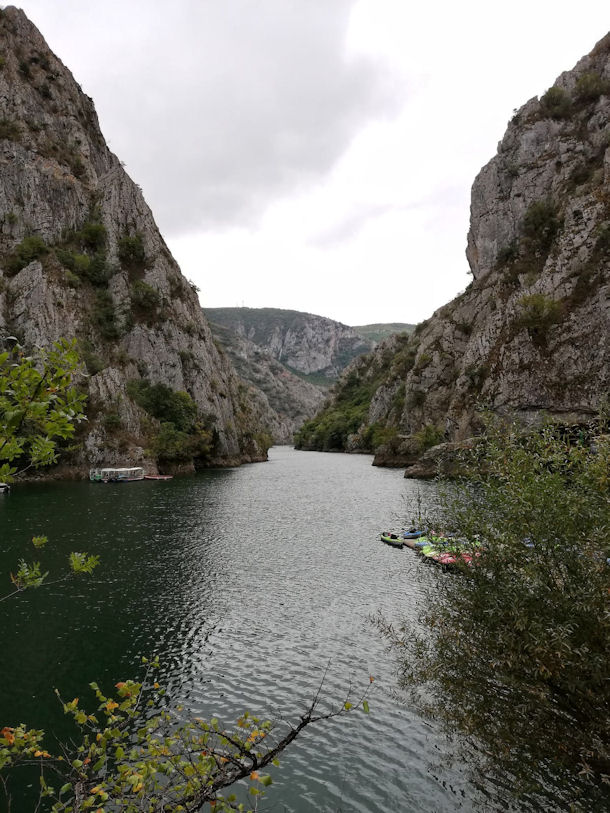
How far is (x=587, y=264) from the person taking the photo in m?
76.7

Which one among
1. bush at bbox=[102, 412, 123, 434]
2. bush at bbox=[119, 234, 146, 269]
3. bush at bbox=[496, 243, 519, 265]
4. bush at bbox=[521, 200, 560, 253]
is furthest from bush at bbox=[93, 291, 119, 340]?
bush at bbox=[521, 200, 560, 253]

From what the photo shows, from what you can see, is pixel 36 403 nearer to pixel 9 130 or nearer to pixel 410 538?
pixel 410 538

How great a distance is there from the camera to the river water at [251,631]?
12953mm

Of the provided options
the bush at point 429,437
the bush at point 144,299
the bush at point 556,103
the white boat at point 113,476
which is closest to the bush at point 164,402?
the bush at point 144,299

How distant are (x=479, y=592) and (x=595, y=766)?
5248mm

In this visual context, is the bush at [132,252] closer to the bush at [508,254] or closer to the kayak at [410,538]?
the bush at [508,254]

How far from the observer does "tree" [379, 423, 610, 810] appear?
9812mm

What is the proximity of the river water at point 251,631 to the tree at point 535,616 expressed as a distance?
6.53 feet

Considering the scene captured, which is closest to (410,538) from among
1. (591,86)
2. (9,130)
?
(591,86)

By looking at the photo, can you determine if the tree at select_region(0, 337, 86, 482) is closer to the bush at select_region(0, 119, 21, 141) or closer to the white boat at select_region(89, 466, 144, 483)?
the white boat at select_region(89, 466, 144, 483)

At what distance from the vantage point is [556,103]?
96.9 m

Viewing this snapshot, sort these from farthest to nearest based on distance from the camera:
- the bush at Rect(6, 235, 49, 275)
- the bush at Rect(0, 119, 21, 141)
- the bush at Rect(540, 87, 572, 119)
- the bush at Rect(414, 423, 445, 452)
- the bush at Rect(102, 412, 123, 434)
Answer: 1. the bush at Rect(0, 119, 21, 141)
2. the bush at Rect(414, 423, 445, 452)
3. the bush at Rect(6, 235, 49, 275)
4. the bush at Rect(540, 87, 572, 119)
5. the bush at Rect(102, 412, 123, 434)

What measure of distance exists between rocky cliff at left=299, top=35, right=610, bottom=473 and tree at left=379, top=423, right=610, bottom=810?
188ft

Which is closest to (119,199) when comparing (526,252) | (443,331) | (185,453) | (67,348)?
(185,453)
